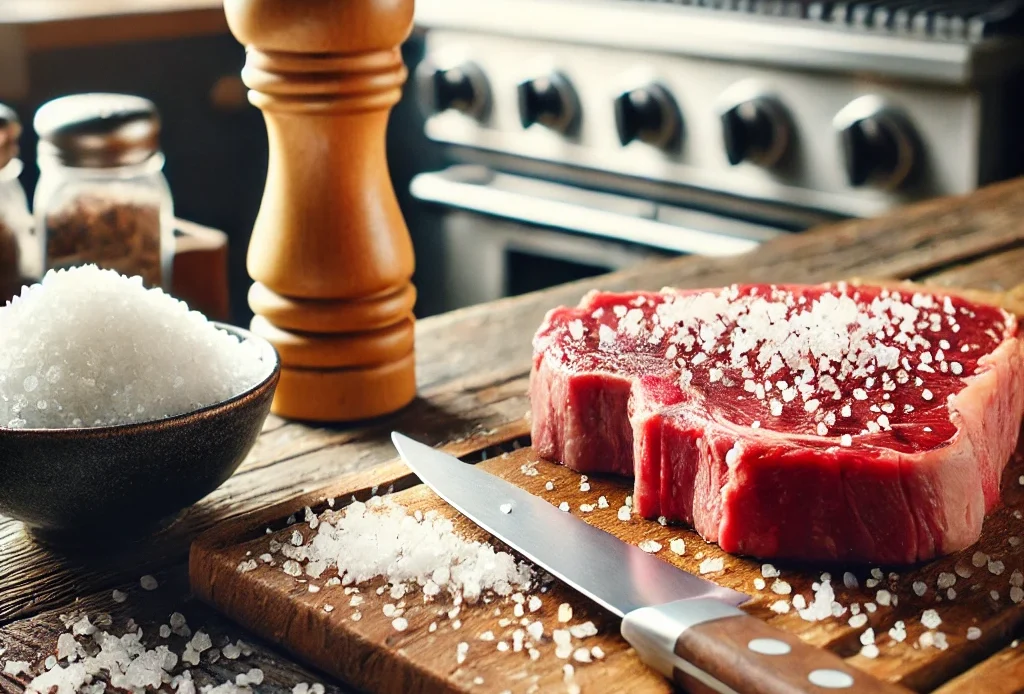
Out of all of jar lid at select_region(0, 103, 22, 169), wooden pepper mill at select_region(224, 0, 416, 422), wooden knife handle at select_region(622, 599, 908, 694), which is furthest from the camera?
jar lid at select_region(0, 103, 22, 169)

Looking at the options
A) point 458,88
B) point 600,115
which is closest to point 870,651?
point 600,115

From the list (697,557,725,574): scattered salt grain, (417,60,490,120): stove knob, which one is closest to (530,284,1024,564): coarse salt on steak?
(697,557,725,574): scattered salt grain

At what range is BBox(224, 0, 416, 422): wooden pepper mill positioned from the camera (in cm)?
100

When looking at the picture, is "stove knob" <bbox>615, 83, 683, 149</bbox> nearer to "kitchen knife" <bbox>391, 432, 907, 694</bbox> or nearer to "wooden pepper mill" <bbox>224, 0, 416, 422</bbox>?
"wooden pepper mill" <bbox>224, 0, 416, 422</bbox>

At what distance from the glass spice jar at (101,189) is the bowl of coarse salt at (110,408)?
1.72ft

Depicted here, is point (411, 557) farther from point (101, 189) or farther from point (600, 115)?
point (600, 115)

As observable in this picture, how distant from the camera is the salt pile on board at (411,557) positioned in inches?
31.2

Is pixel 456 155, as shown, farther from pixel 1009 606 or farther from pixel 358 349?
pixel 1009 606

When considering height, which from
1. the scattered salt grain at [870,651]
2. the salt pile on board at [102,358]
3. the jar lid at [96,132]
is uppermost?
the jar lid at [96,132]

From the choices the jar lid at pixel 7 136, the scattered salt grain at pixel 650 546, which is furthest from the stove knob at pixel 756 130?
the scattered salt grain at pixel 650 546

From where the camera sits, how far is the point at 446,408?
114cm

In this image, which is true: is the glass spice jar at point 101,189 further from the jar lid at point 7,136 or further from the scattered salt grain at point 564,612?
the scattered salt grain at point 564,612

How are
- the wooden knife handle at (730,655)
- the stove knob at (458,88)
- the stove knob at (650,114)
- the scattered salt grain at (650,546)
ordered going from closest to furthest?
1. the wooden knife handle at (730,655)
2. the scattered salt grain at (650,546)
3. the stove knob at (650,114)
4. the stove knob at (458,88)

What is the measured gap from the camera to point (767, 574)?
81 cm
